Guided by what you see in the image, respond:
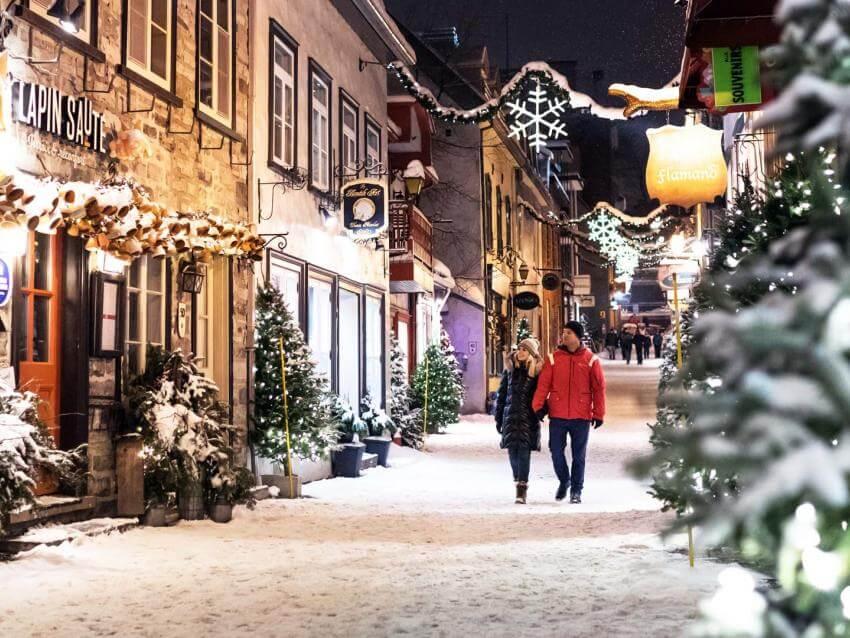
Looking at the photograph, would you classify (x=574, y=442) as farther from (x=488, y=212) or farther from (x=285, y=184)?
(x=488, y=212)

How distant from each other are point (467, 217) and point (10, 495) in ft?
75.2

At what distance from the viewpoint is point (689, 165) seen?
13719 millimetres

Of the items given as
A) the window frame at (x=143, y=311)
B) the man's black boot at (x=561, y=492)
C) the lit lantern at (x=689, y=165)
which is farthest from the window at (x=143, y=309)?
the lit lantern at (x=689, y=165)

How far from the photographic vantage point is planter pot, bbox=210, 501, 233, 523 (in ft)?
32.2

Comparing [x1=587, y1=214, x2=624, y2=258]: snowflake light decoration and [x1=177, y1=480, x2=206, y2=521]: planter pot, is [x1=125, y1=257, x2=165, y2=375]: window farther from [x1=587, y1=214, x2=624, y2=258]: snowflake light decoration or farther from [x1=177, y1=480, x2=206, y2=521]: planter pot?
[x1=587, y1=214, x2=624, y2=258]: snowflake light decoration

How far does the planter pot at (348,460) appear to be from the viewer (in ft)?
48.4

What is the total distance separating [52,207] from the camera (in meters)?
7.49

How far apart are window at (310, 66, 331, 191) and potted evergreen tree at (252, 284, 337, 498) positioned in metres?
3.22

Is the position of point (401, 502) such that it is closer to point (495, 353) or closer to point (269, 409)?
point (269, 409)

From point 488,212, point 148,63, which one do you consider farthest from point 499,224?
point 148,63

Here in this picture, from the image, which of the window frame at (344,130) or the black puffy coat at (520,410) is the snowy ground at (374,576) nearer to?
the black puffy coat at (520,410)

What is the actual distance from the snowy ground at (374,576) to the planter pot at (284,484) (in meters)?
0.40

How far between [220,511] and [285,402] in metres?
2.56

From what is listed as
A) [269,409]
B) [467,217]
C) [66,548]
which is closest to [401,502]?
[269,409]
